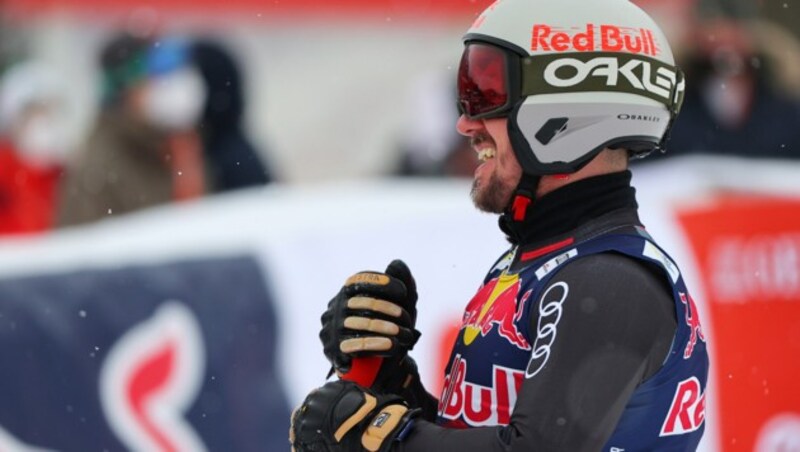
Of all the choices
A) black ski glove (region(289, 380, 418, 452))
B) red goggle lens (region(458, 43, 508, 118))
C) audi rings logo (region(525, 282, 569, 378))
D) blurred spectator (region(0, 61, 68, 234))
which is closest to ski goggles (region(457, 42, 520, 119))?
red goggle lens (region(458, 43, 508, 118))

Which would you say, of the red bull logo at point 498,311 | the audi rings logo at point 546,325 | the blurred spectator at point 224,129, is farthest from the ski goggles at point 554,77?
the blurred spectator at point 224,129

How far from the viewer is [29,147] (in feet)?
27.7

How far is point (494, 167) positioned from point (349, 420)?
0.69 metres

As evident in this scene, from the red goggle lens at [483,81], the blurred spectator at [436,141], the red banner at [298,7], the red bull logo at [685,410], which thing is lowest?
the blurred spectator at [436,141]

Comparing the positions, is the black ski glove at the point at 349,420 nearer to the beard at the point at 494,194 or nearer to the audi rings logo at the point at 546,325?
the audi rings logo at the point at 546,325

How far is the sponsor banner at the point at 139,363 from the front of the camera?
5320 mm

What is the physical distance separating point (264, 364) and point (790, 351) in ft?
7.63

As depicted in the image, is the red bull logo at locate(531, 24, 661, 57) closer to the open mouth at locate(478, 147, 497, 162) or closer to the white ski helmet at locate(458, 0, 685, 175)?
the white ski helmet at locate(458, 0, 685, 175)

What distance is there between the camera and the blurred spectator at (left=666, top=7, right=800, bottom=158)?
8242 mm

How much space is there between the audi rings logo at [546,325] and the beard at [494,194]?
36 centimetres

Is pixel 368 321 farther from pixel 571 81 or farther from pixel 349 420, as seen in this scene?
pixel 571 81

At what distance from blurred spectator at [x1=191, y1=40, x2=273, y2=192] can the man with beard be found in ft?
13.9

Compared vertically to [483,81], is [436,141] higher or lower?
lower

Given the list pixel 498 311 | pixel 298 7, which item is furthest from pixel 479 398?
pixel 298 7
